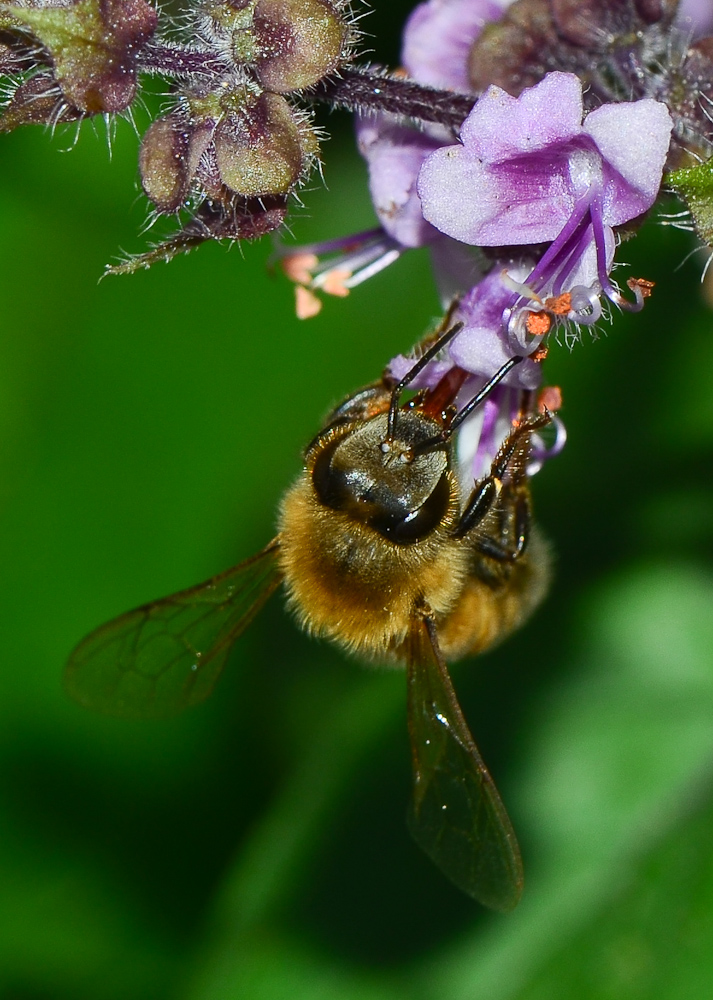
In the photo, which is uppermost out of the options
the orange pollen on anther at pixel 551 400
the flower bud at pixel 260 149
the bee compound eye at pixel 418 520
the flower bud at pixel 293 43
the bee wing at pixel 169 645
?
the flower bud at pixel 293 43

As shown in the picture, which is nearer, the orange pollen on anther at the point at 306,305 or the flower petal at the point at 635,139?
the flower petal at the point at 635,139

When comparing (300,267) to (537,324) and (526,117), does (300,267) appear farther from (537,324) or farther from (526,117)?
(526,117)

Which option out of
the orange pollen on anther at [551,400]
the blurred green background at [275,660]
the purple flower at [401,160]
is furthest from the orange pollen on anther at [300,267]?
the blurred green background at [275,660]

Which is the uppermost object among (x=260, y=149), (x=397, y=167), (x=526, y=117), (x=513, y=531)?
(x=260, y=149)

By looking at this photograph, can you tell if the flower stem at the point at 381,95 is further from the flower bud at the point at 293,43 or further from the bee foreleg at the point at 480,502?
the bee foreleg at the point at 480,502

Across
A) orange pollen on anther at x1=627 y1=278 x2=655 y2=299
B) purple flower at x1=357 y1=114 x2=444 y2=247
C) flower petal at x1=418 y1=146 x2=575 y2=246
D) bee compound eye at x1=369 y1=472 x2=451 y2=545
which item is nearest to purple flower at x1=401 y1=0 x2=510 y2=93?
purple flower at x1=357 y1=114 x2=444 y2=247

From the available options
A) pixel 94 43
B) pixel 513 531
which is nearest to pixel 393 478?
pixel 513 531

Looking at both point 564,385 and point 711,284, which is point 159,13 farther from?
point 564,385
